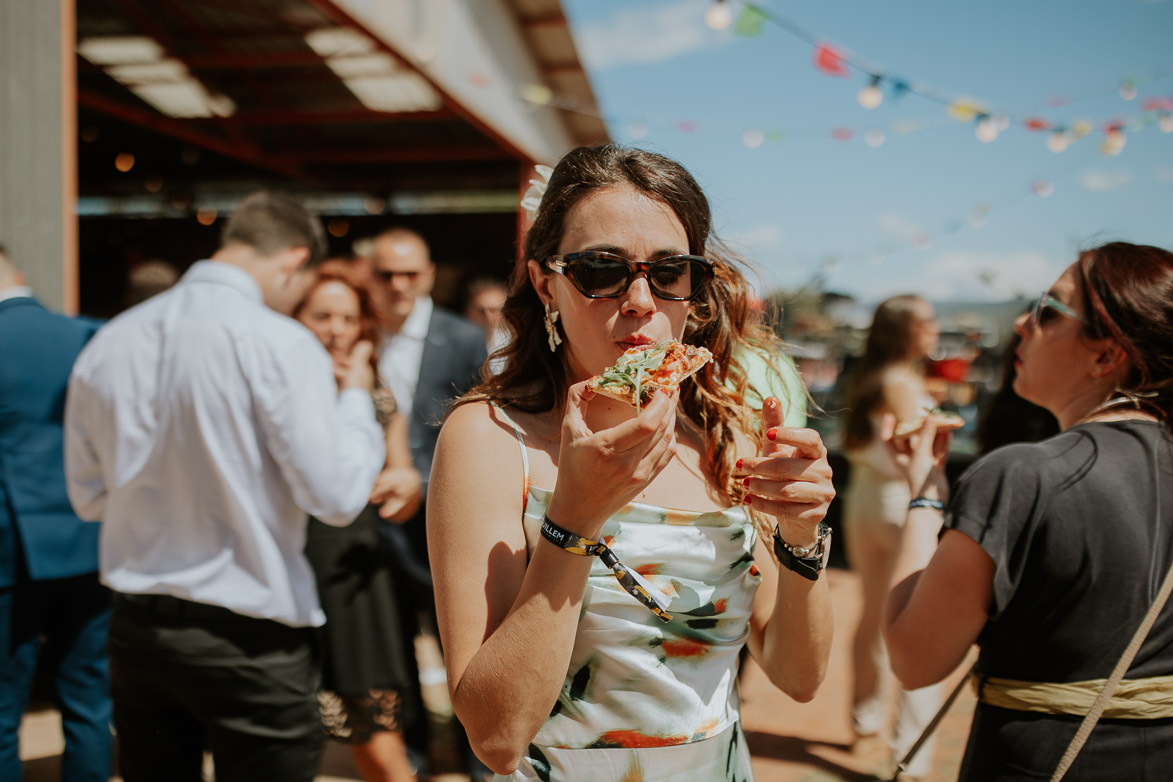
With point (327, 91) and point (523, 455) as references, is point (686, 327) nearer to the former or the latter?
point (523, 455)

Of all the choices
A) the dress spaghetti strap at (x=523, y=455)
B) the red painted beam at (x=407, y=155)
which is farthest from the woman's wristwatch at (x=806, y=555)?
the red painted beam at (x=407, y=155)

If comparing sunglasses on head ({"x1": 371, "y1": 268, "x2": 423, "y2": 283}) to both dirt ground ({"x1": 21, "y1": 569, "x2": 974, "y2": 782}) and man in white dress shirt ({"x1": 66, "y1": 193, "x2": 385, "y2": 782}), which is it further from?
dirt ground ({"x1": 21, "y1": 569, "x2": 974, "y2": 782})

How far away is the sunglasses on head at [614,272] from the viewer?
1.52 metres

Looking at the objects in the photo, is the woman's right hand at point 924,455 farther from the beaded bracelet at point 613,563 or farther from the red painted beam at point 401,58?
the red painted beam at point 401,58

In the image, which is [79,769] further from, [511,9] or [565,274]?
[511,9]

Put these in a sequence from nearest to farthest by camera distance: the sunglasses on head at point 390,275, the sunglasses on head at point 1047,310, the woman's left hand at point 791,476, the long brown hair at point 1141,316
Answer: the woman's left hand at point 791,476 < the long brown hair at point 1141,316 < the sunglasses on head at point 1047,310 < the sunglasses on head at point 390,275

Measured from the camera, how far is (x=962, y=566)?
5.95 feet

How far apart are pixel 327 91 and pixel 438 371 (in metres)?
7.41

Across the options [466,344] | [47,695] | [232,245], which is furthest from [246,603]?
[47,695]

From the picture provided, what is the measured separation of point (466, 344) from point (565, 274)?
Result: 2.49m

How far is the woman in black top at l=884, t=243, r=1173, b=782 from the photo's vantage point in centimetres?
171

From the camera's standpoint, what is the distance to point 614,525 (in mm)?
1525

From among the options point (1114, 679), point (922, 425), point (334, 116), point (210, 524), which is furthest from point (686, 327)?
point (334, 116)

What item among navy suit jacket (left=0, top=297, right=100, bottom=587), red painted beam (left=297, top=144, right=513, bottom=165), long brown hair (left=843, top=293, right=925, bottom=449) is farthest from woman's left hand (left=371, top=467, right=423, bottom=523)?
red painted beam (left=297, top=144, right=513, bottom=165)
